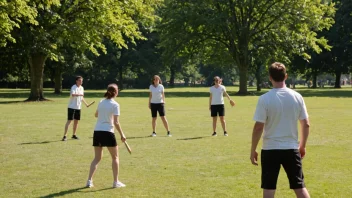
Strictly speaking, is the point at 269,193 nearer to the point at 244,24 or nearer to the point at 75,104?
the point at 75,104

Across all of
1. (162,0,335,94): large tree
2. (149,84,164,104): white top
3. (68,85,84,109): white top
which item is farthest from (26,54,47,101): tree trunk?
(68,85,84,109): white top

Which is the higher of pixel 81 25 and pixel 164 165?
pixel 81 25

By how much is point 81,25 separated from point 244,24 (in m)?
23.3

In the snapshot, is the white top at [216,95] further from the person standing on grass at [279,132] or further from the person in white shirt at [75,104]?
the person standing on grass at [279,132]

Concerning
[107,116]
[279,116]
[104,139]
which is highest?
[279,116]

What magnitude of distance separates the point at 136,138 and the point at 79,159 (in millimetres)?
4006

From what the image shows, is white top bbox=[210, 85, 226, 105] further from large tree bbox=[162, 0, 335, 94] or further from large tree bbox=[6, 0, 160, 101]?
large tree bbox=[162, 0, 335, 94]

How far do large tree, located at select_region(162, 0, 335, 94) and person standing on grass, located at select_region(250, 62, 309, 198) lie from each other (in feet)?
136

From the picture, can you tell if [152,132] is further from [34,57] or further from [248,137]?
[34,57]

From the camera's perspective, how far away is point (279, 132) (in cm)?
597

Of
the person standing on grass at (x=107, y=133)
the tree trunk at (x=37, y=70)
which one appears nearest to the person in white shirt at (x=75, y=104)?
the person standing on grass at (x=107, y=133)

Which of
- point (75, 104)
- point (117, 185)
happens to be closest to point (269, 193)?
point (117, 185)

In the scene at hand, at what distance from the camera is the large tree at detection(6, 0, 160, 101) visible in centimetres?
3128

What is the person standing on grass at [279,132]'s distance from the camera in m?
5.91
